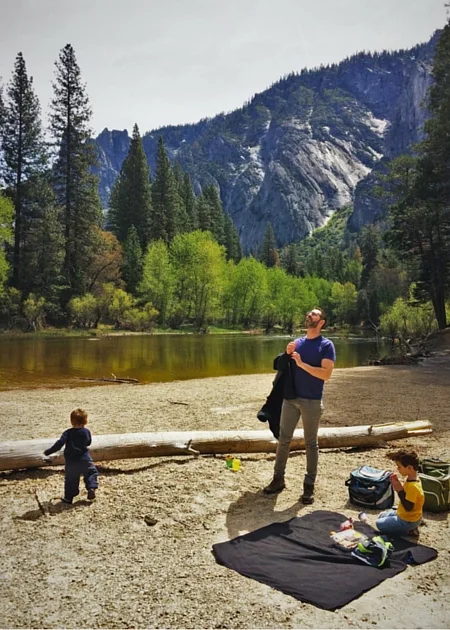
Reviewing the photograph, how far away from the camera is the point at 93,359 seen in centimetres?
2708

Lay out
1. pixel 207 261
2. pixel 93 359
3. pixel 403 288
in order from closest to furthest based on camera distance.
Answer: pixel 93 359 → pixel 207 261 → pixel 403 288

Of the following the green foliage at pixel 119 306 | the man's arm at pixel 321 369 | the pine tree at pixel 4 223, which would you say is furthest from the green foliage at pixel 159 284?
the man's arm at pixel 321 369

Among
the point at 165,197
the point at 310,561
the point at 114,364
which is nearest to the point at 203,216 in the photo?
the point at 165,197

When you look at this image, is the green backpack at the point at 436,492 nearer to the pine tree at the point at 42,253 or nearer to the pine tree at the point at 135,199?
the pine tree at the point at 42,253

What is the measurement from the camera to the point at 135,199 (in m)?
75.2

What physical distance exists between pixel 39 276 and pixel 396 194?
37.8 m

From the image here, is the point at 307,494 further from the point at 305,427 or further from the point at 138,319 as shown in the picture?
the point at 138,319

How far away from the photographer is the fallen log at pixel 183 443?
701 cm

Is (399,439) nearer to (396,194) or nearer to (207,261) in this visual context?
(396,194)

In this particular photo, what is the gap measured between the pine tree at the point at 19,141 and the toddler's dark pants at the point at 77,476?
5156 centimetres

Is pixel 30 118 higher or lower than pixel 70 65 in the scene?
lower

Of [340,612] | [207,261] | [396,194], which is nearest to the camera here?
[340,612]

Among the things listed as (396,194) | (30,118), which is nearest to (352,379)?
(396,194)

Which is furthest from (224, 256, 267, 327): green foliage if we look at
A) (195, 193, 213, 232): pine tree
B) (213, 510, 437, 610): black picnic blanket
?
(213, 510, 437, 610): black picnic blanket
